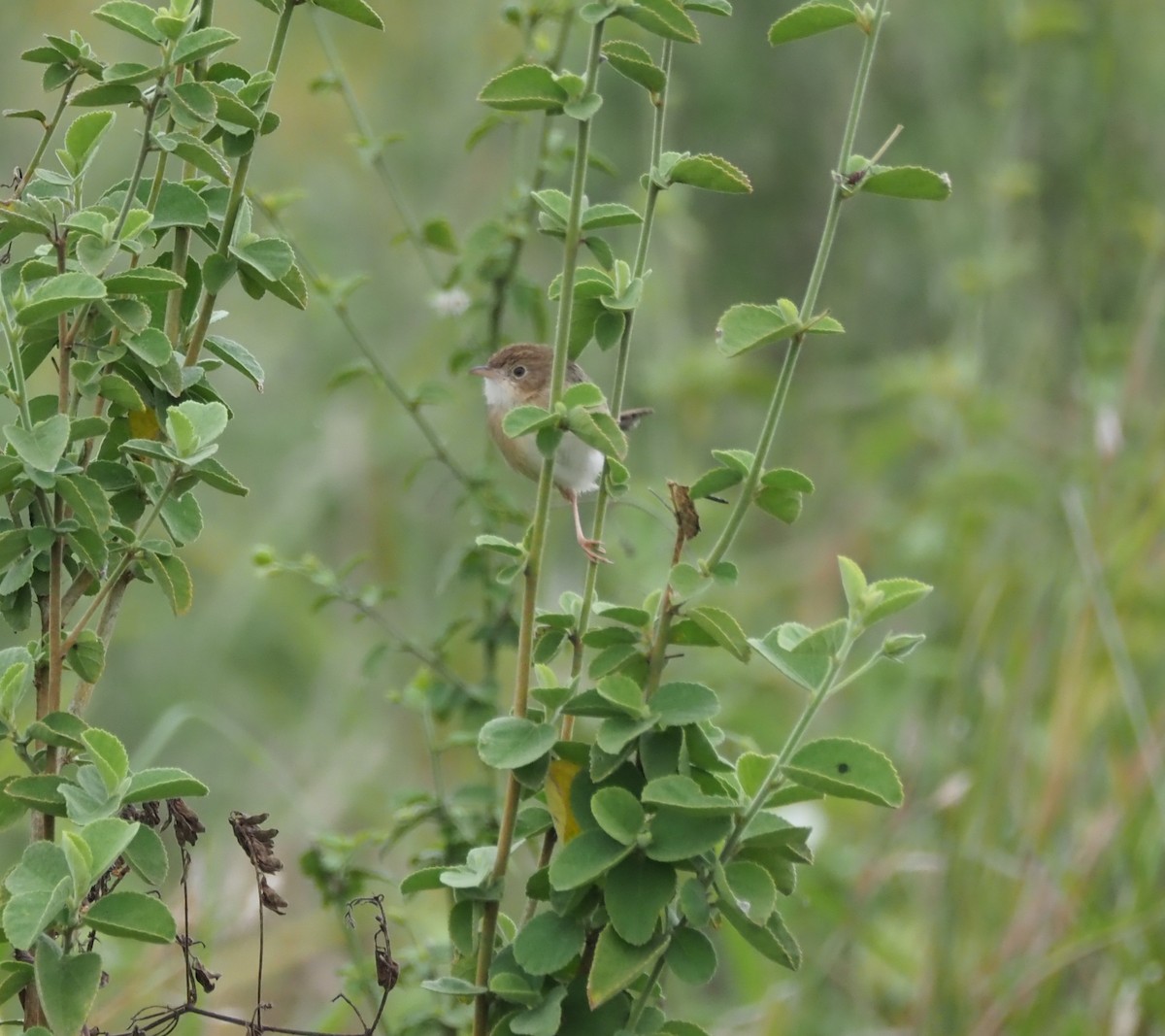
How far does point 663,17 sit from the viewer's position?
1.30 meters

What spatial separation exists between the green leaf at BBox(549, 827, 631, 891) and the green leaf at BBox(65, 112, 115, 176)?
73cm

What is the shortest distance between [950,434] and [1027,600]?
99 centimetres

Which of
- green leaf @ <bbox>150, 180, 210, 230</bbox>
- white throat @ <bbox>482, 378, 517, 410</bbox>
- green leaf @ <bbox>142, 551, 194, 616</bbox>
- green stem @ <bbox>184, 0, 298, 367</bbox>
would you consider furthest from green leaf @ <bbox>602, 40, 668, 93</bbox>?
white throat @ <bbox>482, 378, 517, 410</bbox>

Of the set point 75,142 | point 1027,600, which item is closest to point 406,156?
point 1027,600

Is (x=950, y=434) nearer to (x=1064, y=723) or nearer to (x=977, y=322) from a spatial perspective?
(x=977, y=322)

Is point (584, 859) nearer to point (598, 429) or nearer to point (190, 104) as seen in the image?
point (598, 429)

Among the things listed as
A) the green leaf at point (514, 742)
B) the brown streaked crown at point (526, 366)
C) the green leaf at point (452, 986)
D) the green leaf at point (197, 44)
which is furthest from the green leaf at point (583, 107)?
the brown streaked crown at point (526, 366)

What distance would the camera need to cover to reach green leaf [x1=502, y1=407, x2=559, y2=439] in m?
1.31

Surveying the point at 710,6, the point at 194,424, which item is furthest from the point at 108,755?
the point at 710,6

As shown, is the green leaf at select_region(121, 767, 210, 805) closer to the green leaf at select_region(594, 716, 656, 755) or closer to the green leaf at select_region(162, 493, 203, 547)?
the green leaf at select_region(162, 493, 203, 547)

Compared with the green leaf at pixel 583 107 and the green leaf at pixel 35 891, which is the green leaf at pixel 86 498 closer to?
the green leaf at pixel 35 891

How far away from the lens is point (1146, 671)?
13.1ft

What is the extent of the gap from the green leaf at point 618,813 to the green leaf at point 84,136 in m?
0.71

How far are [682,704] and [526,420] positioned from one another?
27 cm
